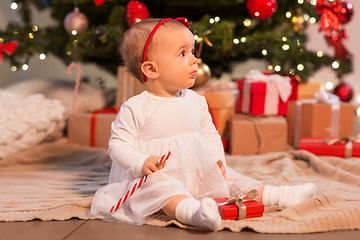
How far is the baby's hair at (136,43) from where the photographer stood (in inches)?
41.3

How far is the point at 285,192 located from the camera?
1.05 metres

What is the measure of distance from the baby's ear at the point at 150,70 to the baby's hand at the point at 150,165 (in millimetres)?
244

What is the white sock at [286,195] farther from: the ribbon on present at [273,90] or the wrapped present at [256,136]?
the ribbon on present at [273,90]

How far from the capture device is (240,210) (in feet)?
3.13

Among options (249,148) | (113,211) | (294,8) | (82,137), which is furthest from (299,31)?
(113,211)

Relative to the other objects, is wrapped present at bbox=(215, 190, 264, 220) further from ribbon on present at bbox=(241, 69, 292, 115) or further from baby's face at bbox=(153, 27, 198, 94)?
ribbon on present at bbox=(241, 69, 292, 115)

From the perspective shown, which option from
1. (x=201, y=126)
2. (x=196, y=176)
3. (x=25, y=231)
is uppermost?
(x=201, y=126)

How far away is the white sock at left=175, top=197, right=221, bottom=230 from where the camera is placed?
84cm

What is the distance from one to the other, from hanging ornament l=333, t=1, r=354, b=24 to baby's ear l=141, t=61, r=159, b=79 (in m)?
1.37

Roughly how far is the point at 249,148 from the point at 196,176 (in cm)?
85

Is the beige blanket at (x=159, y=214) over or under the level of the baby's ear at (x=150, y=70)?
under

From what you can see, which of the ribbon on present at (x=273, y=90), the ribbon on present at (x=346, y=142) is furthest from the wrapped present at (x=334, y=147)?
the ribbon on present at (x=273, y=90)

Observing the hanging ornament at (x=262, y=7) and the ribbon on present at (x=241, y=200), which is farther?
the hanging ornament at (x=262, y=7)

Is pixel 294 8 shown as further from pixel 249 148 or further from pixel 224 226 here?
pixel 224 226
